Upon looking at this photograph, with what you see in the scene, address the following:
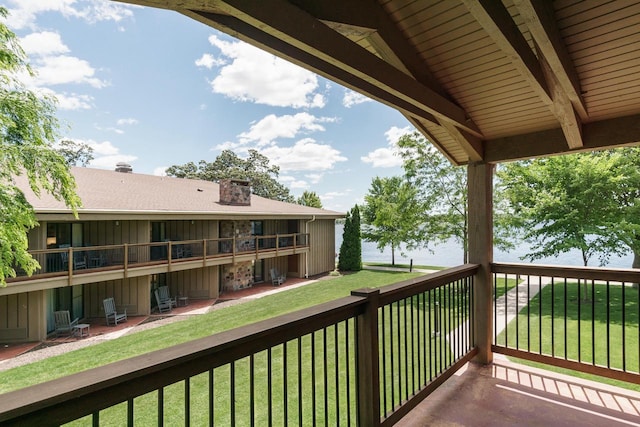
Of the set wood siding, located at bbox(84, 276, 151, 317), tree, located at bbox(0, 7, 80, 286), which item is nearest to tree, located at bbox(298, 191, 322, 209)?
wood siding, located at bbox(84, 276, 151, 317)

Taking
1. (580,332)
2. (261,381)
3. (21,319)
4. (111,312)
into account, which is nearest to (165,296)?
(111,312)

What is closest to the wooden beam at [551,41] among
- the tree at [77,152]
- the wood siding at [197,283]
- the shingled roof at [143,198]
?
the shingled roof at [143,198]

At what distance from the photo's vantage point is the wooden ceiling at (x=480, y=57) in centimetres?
154

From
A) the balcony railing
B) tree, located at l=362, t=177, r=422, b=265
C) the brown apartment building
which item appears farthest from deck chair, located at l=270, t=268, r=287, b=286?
tree, located at l=362, t=177, r=422, b=265

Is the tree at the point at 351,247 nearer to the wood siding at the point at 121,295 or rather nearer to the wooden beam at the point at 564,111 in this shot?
the wood siding at the point at 121,295

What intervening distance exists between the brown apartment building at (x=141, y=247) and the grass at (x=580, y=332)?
29.8ft

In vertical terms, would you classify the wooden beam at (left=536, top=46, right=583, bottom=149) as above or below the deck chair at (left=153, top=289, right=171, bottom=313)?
above

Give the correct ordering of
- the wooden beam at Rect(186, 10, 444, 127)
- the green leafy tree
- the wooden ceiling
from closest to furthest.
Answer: the wooden beam at Rect(186, 10, 444, 127), the wooden ceiling, the green leafy tree

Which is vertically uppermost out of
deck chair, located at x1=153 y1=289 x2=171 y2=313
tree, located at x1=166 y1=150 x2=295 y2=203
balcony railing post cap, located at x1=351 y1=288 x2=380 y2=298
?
tree, located at x1=166 y1=150 x2=295 y2=203

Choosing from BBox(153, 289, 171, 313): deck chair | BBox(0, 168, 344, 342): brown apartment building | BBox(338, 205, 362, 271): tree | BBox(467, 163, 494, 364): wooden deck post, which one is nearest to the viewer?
BBox(467, 163, 494, 364): wooden deck post

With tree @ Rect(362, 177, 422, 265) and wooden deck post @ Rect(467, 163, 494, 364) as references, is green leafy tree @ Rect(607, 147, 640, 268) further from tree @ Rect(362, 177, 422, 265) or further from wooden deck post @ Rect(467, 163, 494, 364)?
wooden deck post @ Rect(467, 163, 494, 364)

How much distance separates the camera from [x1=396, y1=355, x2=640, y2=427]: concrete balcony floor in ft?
8.11

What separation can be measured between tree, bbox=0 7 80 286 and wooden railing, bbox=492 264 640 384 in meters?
7.17

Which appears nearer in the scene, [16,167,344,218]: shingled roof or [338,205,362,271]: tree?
[16,167,344,218]: shingled roof
